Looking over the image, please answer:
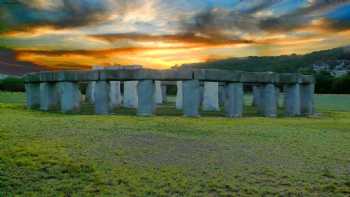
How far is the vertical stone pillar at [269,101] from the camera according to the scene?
18172 mm

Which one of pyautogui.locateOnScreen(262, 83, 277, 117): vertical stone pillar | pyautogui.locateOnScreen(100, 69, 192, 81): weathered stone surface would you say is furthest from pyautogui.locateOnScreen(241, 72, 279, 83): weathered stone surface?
pyautogui.locateOnScreen(100, 69, 192, 81): weathered stone surface

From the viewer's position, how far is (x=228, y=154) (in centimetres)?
921

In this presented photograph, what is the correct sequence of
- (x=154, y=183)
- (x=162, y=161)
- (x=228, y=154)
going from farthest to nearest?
(x=228, y=154) < (x=162, y=161) < (x=154, y=183)

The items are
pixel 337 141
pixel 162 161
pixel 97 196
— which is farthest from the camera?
pixel 337 141

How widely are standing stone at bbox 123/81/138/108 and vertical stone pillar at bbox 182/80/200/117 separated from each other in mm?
6169

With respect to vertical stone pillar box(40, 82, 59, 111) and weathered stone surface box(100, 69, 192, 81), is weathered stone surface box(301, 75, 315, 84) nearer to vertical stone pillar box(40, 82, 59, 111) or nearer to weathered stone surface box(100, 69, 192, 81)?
weathered stone surface box(100, 69, 192, 81)

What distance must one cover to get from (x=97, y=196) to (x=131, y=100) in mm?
15375

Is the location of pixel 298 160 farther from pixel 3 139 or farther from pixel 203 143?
pixel 3 139

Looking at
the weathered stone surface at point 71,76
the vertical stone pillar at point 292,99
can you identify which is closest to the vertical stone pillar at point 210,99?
the vertical stone pillar at point 292,99

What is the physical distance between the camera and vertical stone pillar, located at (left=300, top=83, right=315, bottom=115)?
64.2 ft

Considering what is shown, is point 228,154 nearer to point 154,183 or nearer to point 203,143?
point 203,143

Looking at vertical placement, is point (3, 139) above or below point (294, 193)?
above

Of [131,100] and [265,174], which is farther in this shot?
[131,100]

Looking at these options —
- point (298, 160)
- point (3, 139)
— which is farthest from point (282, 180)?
point (3, 139)
